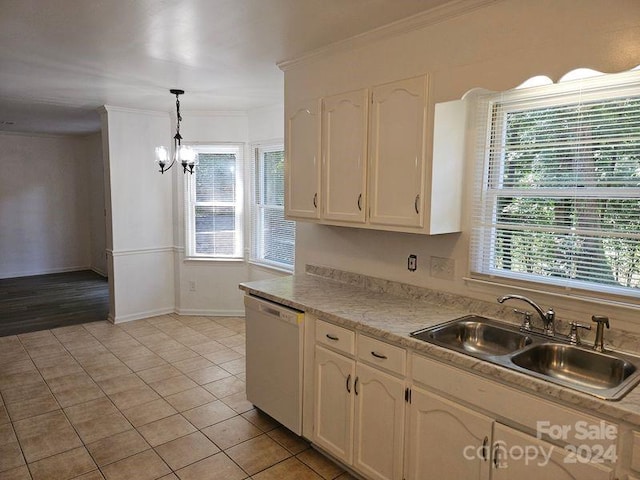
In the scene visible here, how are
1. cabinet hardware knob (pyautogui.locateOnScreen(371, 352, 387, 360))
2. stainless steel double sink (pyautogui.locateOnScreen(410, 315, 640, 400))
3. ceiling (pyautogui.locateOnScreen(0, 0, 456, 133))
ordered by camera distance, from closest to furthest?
1. stainless steel double sink (pyautogui.locateOnScreen(410, 315, 640, 400))
2. cabinet hardware knob (pyautogui.locateOnScreen(371, 352, 387, 360))
3. ceiling (pyautogui.locateOnScreen(0, 0, 456, 133))

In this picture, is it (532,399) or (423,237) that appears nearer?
(532,399)

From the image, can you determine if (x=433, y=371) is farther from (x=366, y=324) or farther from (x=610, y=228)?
(x=610, y=228)

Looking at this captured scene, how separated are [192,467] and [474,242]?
206cm

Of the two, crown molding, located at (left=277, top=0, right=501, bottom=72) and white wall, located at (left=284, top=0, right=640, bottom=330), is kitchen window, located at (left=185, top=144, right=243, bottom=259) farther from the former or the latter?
crown molding, located at (left=277, top=0, right=501, bottom=72)

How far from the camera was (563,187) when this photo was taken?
7.14 feet

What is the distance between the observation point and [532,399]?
5.42 ft

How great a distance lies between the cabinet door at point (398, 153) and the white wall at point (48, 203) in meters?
6.97

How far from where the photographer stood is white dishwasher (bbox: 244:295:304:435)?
2.73m

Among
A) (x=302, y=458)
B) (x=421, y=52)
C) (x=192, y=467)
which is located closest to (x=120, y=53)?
(x=421, y=52)

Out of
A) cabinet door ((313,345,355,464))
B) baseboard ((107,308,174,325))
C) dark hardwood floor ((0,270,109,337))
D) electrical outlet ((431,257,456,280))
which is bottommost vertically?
dark hardwood floor ((0,270,109,337))

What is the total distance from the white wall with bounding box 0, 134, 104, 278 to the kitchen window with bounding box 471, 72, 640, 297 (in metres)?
7.53

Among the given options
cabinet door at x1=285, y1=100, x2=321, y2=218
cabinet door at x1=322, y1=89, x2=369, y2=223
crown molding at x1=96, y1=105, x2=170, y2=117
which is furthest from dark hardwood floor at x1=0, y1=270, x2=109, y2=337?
cabinet door at x1=322, y1=89, x2=369, y2=223

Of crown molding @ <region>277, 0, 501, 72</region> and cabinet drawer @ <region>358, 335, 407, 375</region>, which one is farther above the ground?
crown molding @ <region>277, 0, 501, 72</region>

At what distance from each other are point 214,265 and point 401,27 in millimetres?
3777
